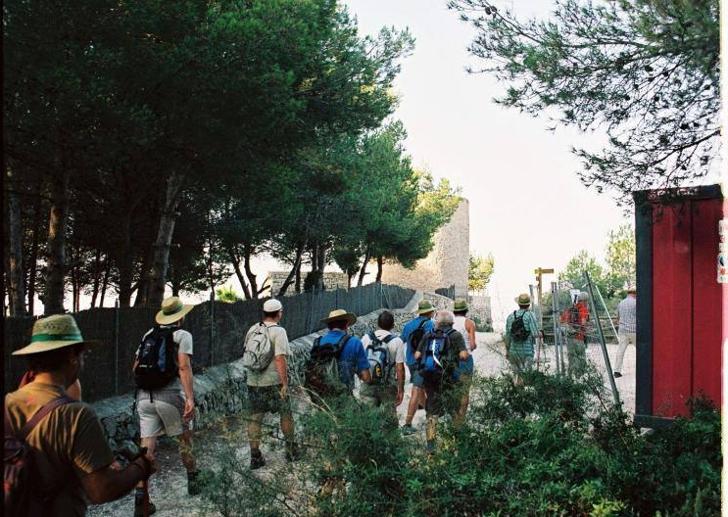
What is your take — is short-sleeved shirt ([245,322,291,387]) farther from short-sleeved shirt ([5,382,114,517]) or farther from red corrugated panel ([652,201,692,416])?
short-sleeved shirt ([5,382,114,517])

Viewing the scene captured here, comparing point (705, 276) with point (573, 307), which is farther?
point (573, 307)

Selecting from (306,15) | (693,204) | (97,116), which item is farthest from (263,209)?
(693,204)

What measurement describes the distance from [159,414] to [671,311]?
478cm

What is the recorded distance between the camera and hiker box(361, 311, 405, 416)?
6.55 meters

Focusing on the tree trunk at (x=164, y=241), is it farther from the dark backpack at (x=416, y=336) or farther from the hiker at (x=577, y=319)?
the hiker at (x=577, y=319)

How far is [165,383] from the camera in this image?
18.9 feet

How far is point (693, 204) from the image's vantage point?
668 cm

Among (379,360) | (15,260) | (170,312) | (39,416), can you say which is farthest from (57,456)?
(15,260)

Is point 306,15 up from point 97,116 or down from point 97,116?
up

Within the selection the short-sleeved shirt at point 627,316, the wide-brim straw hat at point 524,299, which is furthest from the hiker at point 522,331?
the short-sleeved shirt at point 627,316

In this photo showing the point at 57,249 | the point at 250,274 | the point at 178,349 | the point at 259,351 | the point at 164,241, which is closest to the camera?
the point at 178,349

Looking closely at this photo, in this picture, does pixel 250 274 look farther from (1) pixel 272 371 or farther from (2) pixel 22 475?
(2) pixel 22 475

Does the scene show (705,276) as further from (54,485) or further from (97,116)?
(97,116)

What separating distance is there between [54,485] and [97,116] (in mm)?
6828
